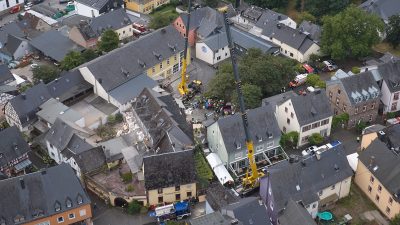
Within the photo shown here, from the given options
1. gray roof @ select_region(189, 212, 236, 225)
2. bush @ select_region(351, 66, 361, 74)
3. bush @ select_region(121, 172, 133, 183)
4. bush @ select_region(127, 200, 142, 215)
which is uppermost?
gray roof @ select_region(189, 212, 236, 225)

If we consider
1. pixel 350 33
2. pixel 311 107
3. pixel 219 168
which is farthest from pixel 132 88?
pixel 350 33

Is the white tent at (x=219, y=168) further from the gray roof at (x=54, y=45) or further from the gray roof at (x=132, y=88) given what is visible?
the gray roof at (x=54, y=45)

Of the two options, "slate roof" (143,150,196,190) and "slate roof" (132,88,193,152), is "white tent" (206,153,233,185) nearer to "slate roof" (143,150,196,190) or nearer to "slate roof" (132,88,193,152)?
"slate roof" (132,88,193,152)

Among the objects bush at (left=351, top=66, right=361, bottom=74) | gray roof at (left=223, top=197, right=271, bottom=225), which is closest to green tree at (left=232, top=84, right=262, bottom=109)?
bush at (left=351, top=66, right=361, bottom=74)

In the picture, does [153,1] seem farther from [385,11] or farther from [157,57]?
[385,11]

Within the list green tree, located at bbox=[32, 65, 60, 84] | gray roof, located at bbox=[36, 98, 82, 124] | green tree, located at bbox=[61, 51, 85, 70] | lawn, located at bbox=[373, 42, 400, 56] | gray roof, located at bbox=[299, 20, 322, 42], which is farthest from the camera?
lawn, located at bbox=[373, 42, 400, 56]

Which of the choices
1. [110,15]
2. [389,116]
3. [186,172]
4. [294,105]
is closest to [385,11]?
[389,116]
